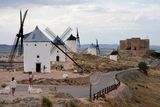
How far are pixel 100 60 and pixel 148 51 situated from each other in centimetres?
6697

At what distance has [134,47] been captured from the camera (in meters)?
190

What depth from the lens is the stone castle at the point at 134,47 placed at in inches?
7185

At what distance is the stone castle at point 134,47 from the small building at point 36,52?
361 feet

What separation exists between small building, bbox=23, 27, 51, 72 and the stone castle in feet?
361

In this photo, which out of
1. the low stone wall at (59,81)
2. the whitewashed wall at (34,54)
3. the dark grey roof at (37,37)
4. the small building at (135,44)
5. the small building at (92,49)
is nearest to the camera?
the low stone wall at (59,81)

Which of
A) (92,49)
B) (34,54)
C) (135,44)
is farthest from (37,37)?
(135,44)

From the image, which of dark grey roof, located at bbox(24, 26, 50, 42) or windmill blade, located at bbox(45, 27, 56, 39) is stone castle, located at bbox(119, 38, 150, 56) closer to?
windmill blade, located at bbox(45, 27, 56, 39)

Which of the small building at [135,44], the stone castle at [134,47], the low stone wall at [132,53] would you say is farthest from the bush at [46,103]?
the small building at [135,44]

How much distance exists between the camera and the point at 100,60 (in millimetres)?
117125

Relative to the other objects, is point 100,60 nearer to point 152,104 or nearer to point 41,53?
point 41,53

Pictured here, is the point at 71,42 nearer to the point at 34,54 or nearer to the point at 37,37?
the point at 37,37

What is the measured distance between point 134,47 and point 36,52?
4798 inches

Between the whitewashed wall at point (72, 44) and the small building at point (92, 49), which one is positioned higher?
the whitewashed wall at point (72, 44)

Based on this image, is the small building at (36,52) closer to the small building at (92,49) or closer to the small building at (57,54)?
the small building at (57,54)
